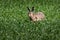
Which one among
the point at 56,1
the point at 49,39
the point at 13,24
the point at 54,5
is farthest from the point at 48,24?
the point at 56,1

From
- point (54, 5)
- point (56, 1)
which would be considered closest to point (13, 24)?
point (54, 5)

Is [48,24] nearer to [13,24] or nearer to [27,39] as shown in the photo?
[13,24]

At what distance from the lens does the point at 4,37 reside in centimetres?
974

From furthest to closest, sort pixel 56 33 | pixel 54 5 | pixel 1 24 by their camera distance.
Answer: pixel 54 5
pixel 1 24
pixel 56 33

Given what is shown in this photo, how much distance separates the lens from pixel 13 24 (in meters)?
11.5

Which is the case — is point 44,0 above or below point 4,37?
below

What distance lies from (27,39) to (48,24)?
2.24 metres

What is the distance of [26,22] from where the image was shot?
12125mm

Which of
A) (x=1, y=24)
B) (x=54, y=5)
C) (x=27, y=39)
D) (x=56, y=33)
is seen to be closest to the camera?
(x=27, y=39)

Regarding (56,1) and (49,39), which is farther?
(56,1)

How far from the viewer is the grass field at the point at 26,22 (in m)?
10.0

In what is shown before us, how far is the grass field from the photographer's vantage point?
32.9ft

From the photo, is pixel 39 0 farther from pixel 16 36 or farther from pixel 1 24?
pixel 16 36

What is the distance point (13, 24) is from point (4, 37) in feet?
5.83
